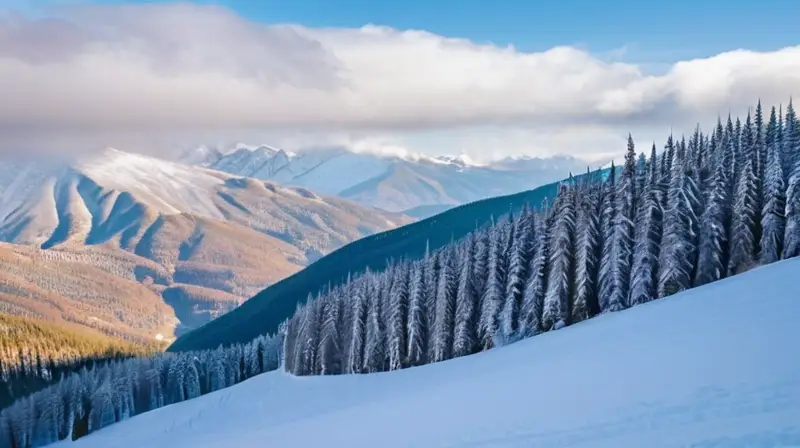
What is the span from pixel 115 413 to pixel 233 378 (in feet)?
80.5

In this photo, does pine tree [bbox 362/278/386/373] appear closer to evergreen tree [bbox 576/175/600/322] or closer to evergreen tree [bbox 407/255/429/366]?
evergreen tree [bbox 407/255/429/366]

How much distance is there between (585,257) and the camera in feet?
223

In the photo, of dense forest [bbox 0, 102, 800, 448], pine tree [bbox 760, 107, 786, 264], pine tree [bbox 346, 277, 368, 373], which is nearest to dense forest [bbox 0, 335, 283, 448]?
dense forest [bbox 0, 102, 800, 448]

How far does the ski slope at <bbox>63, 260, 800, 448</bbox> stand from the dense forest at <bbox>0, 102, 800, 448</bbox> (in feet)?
33.9

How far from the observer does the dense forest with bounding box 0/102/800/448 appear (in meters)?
60.3

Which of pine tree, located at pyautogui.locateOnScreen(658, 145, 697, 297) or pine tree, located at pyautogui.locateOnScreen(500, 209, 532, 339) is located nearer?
pine tree, located at pyautogui.locateOnScreen(658, 145, 697, 297)

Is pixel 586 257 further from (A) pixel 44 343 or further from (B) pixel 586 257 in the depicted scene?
(A) pixel 44 343

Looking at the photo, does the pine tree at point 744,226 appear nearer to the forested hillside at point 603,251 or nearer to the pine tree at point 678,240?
the forested hillside at point 603,251

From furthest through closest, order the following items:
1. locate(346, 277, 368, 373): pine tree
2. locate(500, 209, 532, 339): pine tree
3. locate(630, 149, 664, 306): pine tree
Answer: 1. locate(346, 277, 368, 373): pine tree
2. locate(500, 209, 532, 339): pine tree
3. locate(630, 149, 664, 306): pine tree

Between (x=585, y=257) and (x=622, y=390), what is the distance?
37.9 m

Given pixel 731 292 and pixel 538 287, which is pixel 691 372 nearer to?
pixel 731 292

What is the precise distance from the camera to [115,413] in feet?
454

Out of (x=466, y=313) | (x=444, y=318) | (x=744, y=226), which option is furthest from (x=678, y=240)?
(x=444, y=318)

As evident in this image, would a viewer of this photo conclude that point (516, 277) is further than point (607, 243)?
Yes
